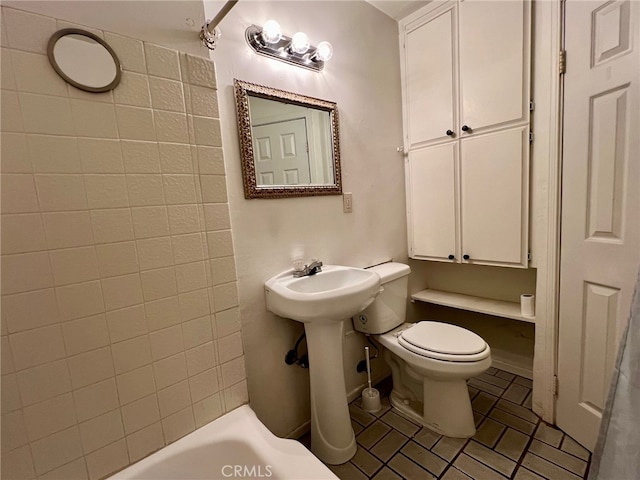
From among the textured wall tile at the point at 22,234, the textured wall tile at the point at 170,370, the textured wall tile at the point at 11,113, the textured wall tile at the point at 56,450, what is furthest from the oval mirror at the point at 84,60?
the textured wall tile at the point at 56,450

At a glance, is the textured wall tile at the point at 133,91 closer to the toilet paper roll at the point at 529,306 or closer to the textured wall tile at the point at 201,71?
the textured wall tile at the point at 201,71

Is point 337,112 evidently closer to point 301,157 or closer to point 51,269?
point 301,157

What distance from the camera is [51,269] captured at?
70 cm


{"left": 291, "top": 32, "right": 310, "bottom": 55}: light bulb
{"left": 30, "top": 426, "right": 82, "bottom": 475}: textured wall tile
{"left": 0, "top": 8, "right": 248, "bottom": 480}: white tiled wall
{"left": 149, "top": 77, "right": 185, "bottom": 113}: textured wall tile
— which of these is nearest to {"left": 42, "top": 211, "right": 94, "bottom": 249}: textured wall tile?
{"left": 0, "top": 8, "right": 248, "bottom": 480}: white tiled wall

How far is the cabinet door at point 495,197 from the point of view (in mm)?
1489

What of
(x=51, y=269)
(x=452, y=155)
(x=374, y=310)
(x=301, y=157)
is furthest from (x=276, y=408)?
(x=452, y=155)

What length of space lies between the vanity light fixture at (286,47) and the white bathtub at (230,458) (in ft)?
4.80

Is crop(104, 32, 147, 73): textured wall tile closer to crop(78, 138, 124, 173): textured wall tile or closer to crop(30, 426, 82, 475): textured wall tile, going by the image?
crop(78, 138, 124, 173): textured wall tile

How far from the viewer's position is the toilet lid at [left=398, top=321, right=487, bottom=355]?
1351 mm

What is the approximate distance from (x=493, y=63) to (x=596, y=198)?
84 centimetres

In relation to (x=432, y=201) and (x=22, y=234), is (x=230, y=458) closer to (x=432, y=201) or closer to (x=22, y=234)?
(x=22, y=234)

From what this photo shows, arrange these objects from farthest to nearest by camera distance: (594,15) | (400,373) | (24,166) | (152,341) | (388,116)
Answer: (388,116), (400,373), (594,15), (152,341), (24,166)

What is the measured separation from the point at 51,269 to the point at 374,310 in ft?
4.45

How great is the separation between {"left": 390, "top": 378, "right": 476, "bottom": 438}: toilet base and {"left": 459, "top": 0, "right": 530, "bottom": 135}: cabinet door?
1365 millimetres
